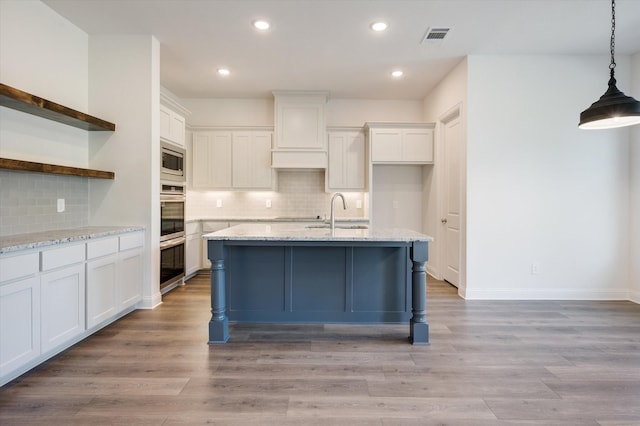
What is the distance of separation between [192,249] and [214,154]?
1647 millimetres

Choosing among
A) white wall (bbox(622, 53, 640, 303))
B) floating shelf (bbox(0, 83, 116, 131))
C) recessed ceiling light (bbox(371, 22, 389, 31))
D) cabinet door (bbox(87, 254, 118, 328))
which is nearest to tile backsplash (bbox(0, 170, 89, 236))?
floating shelf (bbox(0, 83, 116, 131))

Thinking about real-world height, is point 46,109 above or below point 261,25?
below

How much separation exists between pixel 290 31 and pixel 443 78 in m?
2.52

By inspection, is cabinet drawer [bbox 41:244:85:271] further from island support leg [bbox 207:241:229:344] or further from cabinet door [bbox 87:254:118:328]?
island support leg [bbox 207:241:229:344]

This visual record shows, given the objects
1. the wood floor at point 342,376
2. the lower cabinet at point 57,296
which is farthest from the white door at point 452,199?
the lower cabinet at point 57,296

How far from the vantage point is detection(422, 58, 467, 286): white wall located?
4.23 m

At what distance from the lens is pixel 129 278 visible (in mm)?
3404

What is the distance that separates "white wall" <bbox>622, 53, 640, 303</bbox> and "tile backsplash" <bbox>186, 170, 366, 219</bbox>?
3.75 metres

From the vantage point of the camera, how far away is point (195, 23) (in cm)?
341

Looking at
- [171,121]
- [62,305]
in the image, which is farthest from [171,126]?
[62,305]

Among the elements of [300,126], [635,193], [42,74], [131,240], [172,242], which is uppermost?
[300,126]

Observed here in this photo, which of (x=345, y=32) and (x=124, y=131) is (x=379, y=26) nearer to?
(x=345, y=32)

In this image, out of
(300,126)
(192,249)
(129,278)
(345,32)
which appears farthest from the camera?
(300,126)

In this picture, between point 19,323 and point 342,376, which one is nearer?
point 19,323
